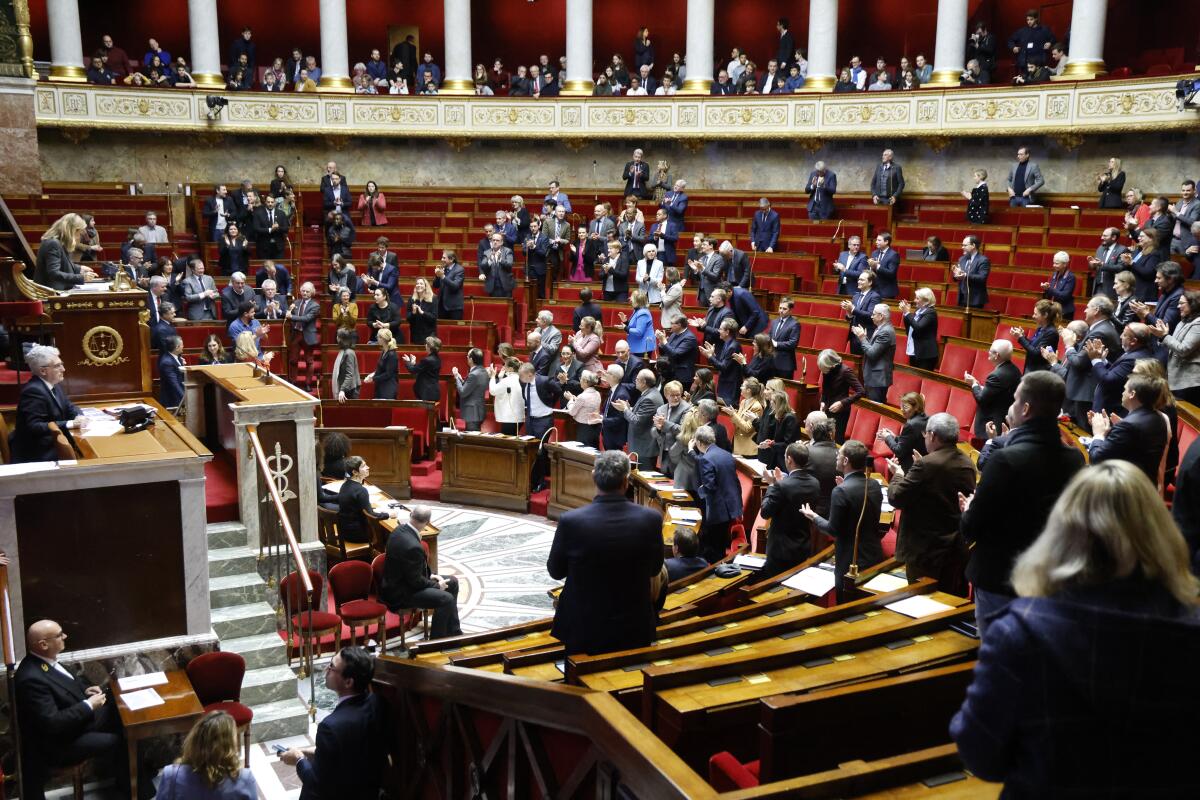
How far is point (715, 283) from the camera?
13.2 m

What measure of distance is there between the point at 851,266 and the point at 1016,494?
31.4 ft

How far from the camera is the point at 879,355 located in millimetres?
10383

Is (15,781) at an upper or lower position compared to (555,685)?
lower

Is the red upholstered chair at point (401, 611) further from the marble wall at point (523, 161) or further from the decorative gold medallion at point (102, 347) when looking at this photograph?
the marble wall at point (523, 161)

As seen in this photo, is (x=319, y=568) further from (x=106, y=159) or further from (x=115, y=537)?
(x=106, y=159)

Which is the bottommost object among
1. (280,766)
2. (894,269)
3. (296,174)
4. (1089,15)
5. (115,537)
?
(280,766)

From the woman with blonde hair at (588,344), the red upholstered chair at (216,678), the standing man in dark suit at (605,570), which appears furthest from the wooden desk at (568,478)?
the standing man in dark suit at (605,570)

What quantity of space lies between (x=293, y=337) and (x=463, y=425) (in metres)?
2.80

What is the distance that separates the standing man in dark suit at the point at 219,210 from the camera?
16.6m

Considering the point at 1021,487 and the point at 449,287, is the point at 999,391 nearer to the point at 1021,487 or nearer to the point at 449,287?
the point at 1021,487

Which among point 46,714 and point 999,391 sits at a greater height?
point 999,391

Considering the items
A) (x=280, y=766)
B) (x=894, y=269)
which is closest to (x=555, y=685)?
(x=280, y=766)

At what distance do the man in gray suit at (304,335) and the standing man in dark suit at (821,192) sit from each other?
7.50m

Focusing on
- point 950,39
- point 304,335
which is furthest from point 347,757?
point 950,39
